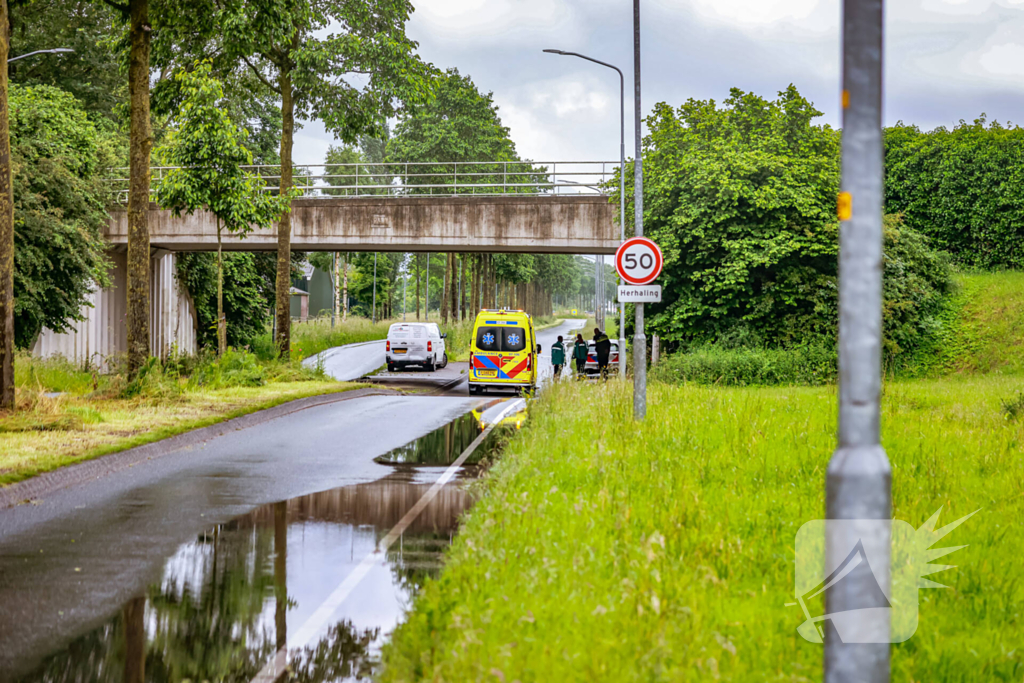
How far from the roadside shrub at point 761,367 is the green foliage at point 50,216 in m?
16.4

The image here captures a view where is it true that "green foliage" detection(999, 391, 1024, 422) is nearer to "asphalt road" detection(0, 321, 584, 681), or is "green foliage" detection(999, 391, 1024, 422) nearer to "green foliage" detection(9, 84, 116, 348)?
"asphalt road" detection(0, 321, 584, 681)

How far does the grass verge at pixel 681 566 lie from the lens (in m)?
4.28

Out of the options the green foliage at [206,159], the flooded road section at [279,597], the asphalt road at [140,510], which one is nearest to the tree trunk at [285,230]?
the green foliage at [206,159]

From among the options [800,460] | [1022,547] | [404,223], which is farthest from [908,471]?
[404,223]

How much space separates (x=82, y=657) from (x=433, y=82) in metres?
26.1

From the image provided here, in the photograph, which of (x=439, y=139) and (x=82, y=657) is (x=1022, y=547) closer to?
(x=82, y=657)

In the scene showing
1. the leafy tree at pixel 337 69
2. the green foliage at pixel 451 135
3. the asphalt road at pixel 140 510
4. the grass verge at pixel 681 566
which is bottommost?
the asphalt road at pixel 140 510

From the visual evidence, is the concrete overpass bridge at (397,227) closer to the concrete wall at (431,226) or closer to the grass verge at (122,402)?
the concrete wall at (431,226)

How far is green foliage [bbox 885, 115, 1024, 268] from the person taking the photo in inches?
1198

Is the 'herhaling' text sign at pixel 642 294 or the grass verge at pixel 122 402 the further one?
the 'herhaling' text sign at pixel 642 294

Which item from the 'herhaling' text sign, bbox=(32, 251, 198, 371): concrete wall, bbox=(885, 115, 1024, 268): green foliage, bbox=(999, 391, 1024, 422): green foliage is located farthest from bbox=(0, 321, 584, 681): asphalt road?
bbox=(885, 115, 1024, 268): green foliage

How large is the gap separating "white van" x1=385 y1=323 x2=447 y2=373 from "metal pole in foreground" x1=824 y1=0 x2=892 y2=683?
33520 mm

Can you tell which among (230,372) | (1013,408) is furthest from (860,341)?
(230,372)

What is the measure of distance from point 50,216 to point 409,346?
15521 millimetres
